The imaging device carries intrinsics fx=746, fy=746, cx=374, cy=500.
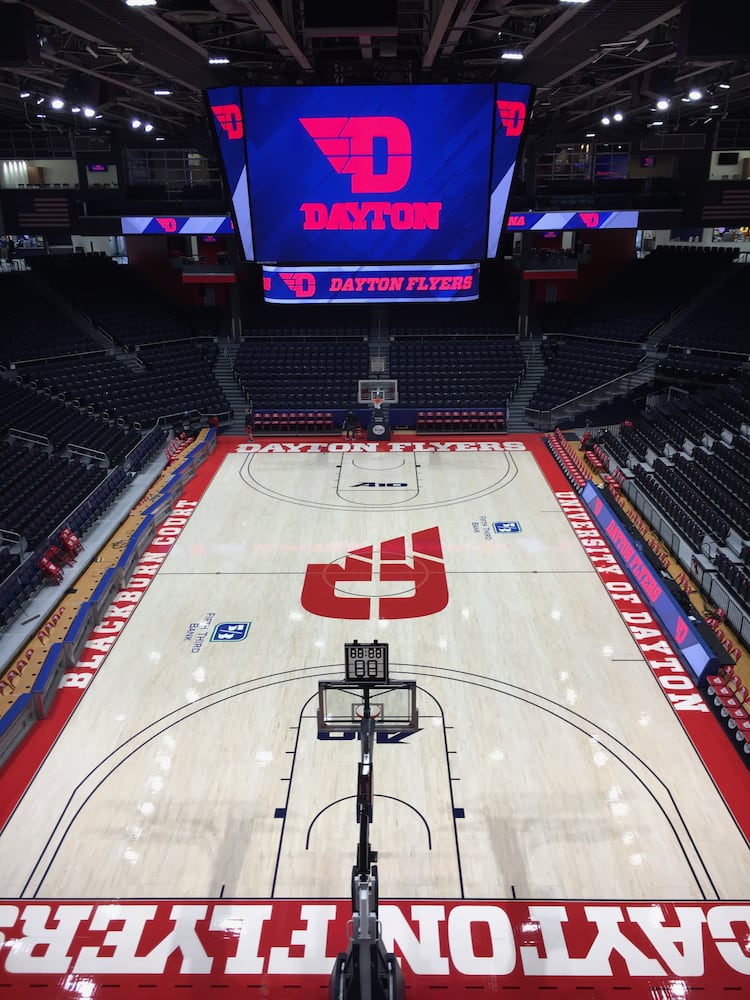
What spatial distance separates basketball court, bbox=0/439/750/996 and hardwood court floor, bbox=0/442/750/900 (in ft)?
0.11

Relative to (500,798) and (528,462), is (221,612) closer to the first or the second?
(500,798)

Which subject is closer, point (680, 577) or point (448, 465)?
point (680, 577)

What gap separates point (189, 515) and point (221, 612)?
5.96 meters

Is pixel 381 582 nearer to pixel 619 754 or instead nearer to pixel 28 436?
pixel 619 754

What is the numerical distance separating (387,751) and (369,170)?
459 inches

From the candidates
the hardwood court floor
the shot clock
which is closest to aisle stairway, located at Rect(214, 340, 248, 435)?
the hardwood court floor

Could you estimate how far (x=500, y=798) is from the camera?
33.4ft

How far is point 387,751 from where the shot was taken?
11.2 m

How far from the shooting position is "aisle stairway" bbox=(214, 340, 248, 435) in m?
28.8

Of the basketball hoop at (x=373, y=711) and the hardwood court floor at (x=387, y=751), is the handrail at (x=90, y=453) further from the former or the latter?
the basketball hoop at (x=373, y=711)

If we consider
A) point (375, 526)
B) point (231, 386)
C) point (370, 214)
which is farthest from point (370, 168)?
point (231, 386)

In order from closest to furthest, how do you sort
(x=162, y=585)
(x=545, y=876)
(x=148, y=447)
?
(x=545, y=876), (x=162, y=585), (x=148, y=447)

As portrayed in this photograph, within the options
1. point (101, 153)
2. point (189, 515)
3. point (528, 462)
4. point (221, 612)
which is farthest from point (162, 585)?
point (101, 153)

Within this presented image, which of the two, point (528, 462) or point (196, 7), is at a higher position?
point (196, 7)
